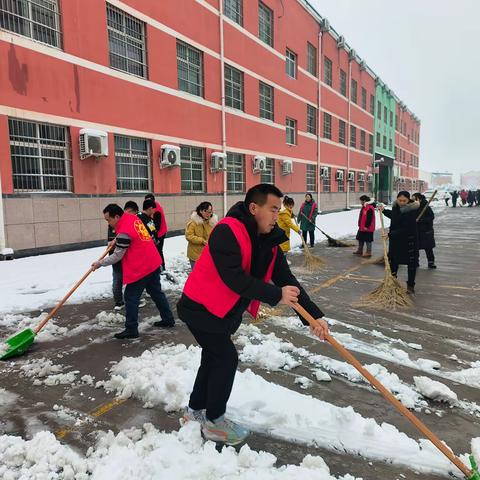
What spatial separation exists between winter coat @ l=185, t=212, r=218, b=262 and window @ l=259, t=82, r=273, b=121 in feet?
46.0

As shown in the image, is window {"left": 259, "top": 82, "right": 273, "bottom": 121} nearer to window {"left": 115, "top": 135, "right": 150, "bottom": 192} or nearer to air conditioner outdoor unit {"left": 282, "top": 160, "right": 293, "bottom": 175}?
air conditioner outdoor unit {"left": 282, "top": 160, "right": 293, "bottom": 175}

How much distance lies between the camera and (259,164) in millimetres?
17984

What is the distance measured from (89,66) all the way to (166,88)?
Answer: 2.98 m

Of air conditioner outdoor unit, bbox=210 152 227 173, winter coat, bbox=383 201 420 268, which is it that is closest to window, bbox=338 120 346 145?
air conditioner outdoor unit, bbox=210 152 227 173

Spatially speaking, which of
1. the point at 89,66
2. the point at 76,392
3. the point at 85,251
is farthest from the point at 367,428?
the point at 89,66

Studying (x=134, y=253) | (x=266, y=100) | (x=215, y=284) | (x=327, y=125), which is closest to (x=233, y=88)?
(x=266, y=100)

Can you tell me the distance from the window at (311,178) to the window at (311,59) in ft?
18.7

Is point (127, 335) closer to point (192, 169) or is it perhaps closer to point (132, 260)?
point (132, 260)

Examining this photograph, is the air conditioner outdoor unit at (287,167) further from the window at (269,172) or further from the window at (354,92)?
the window at (354,92)

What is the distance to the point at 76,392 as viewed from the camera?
137 inches

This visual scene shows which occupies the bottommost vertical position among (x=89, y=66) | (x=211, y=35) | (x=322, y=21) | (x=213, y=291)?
(x=213, y=291)

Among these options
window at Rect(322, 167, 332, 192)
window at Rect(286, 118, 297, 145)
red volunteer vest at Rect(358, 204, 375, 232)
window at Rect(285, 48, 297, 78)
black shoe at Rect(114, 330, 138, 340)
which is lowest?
black shoe at Rect(114, 330, 138, 340)

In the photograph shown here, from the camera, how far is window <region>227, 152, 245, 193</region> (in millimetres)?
16703

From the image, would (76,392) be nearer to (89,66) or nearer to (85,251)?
(85,251)
